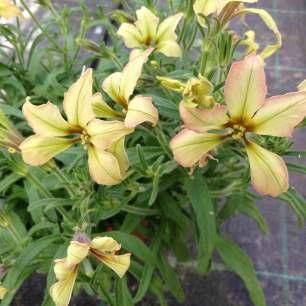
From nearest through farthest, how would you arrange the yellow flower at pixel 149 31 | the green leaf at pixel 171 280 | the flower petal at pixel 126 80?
the flower petal at pixel 126 80 < the yellow flower at pixel 149 31 < the green leaf at pixel 171 280

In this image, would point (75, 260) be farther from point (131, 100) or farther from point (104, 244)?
point (131, 100)

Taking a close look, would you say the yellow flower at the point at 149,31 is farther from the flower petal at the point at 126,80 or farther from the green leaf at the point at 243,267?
the green leaf at the point at 243,267

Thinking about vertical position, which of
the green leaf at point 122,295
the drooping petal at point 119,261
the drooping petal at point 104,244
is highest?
the drooping petal at point 104,244

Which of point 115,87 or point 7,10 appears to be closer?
point 115,87

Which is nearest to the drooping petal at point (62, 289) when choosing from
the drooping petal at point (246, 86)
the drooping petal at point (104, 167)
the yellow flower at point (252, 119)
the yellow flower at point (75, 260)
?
the yellow flower at point (75, 260)

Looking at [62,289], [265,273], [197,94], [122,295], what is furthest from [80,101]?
[265,273]

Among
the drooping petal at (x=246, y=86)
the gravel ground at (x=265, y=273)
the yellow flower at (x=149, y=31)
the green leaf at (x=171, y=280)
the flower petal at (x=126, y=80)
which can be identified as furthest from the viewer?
the gravel ground at (x=265, y=273)
